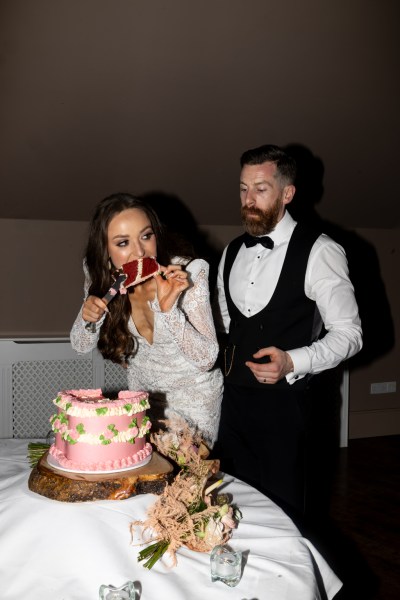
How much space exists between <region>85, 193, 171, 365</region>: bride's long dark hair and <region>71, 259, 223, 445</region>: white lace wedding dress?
0.13ft

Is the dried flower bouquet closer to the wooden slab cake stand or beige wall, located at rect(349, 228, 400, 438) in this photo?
the wooden slab cake stand

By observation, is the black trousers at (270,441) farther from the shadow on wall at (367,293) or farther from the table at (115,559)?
the shadow on wall at (367,293)

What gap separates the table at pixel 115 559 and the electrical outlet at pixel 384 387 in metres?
4.03

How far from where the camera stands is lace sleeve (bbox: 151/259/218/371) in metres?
1.94

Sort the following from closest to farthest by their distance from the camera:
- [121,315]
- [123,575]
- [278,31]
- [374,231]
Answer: [123,575] → [121,315] → [278,31] → [374,231]

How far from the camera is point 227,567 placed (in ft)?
4.16

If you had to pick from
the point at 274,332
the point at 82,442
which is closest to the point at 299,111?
the point at 274,332

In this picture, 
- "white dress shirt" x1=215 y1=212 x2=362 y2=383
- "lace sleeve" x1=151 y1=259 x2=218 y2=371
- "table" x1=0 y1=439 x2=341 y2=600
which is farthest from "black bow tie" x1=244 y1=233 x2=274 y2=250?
"table" x1=0 y1=439 x2=341 y2=600

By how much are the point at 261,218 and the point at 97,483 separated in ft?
4.31

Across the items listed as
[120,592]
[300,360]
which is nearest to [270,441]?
[300,360]

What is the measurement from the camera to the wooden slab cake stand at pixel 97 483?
1446mm

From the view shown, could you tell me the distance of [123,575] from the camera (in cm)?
129

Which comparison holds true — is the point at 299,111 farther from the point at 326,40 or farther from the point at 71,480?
the point at 71,480

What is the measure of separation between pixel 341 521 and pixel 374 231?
2.63 meters
